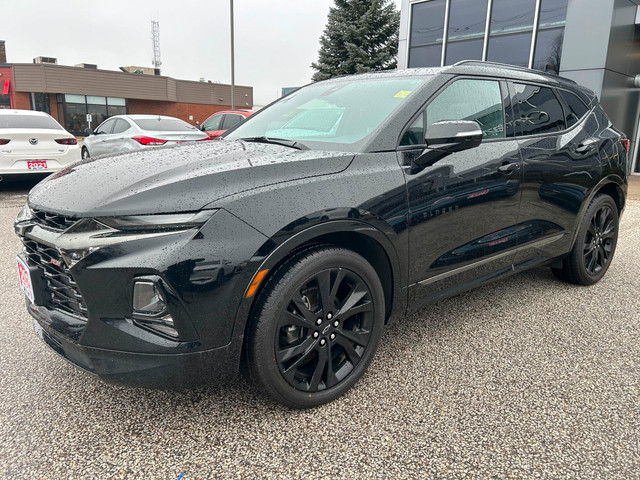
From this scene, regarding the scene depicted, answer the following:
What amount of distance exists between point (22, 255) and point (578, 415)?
2767 mm

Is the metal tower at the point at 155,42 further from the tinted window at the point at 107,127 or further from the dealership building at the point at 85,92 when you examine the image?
the tinted window at the point at 107,127

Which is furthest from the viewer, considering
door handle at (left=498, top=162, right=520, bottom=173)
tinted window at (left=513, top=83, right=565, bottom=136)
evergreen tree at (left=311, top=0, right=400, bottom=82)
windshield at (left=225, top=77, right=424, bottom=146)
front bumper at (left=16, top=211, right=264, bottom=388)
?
evergreen tree at (left=311, top=0, right=400, bottom=82)

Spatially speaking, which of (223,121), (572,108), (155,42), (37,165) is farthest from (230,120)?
(155,42)

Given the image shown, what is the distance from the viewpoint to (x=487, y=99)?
3.01 m

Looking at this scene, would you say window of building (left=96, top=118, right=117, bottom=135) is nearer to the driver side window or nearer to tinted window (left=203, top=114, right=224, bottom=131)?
tinted window (left=203, top=114, right=224, bottom=131)

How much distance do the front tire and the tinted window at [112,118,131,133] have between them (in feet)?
30.0

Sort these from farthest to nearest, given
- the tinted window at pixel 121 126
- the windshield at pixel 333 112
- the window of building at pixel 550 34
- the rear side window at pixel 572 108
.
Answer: the window of building at pixel 550 34
the tinted window at pixel 121 126
the rear side window at pixel 572 108
the windshield at pixel 333 112

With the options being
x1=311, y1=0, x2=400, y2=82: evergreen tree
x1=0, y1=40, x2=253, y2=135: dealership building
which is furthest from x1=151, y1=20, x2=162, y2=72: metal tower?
x1=311, y1=0, x2=400, y2=82: evergreen tree

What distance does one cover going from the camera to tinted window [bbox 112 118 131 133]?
10.1 meters

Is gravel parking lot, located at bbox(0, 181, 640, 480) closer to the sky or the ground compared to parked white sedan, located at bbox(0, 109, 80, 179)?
closer to the ground

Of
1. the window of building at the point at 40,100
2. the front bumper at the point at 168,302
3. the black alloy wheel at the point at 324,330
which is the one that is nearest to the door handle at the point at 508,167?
the black alloy wheel at the point at 324,330

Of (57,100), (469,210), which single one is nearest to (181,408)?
(469,210)

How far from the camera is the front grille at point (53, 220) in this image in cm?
187

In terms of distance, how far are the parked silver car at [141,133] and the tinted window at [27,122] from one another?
1.24 metres
